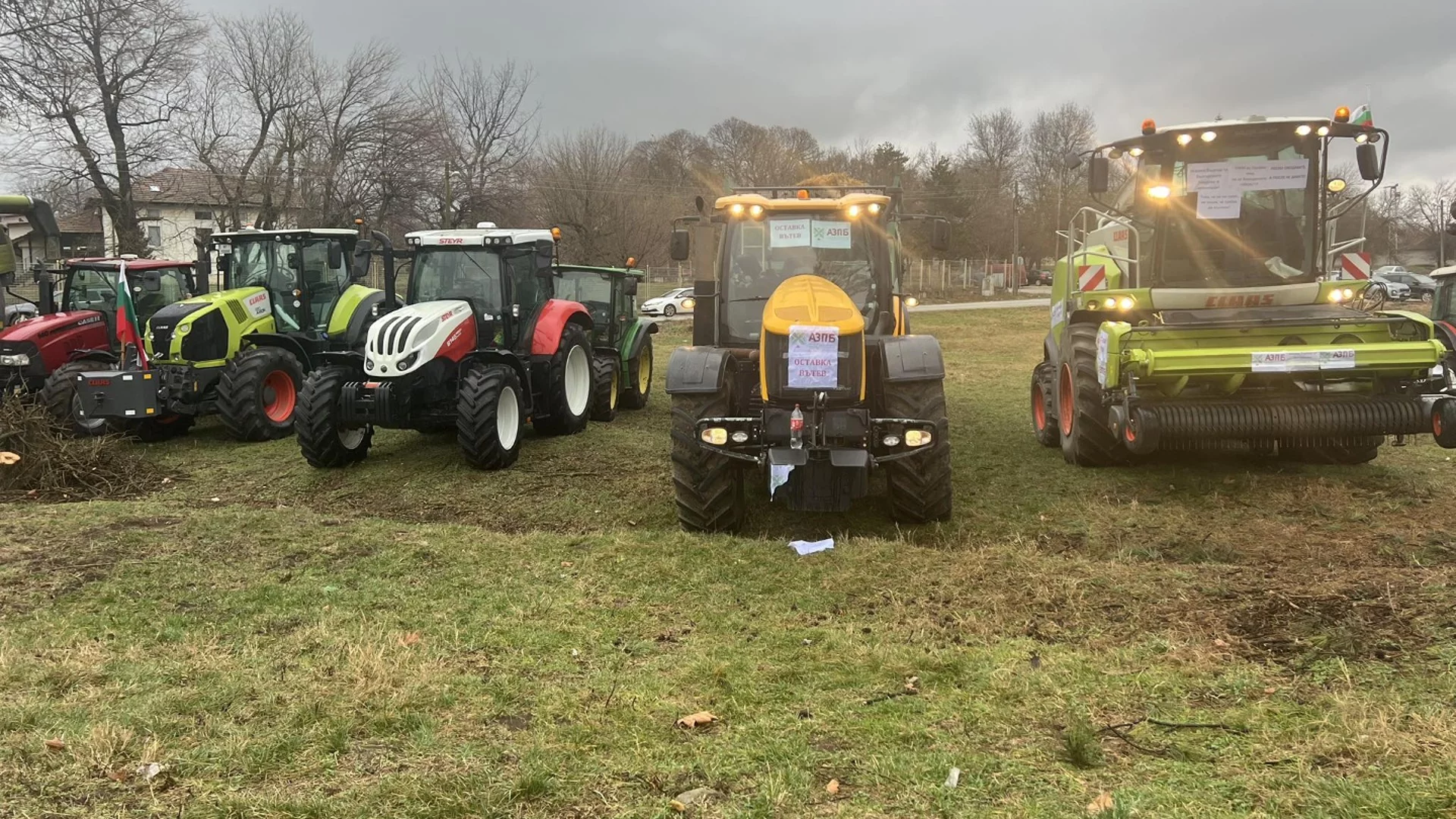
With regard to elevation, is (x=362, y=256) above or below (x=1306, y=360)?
above

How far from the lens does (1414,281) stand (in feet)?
121

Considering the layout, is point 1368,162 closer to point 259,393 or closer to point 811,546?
point 811,546

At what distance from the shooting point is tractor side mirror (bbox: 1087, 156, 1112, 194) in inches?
294

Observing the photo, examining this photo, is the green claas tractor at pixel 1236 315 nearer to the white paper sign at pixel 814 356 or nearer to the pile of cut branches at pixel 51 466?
the white paper sign at pixel 814 356

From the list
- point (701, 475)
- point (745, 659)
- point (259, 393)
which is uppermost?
point (259, 393)

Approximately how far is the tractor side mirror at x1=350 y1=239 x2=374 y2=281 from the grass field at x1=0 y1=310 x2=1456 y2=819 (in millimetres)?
3920

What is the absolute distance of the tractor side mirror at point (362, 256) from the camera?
9.99m

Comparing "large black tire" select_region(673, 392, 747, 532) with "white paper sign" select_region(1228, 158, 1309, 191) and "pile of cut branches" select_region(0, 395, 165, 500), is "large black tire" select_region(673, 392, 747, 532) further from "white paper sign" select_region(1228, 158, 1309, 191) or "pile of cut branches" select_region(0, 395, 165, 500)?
"pile of cut branches" select_region(0, 395, 165, 500)

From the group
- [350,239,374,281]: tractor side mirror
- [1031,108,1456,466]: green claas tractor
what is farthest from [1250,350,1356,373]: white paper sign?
[350,239,374,281]: tractor side mirror

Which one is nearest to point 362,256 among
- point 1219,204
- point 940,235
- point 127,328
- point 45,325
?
point 127,328

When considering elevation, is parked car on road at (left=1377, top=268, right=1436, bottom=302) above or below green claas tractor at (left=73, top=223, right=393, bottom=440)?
above

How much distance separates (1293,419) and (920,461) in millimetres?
2779

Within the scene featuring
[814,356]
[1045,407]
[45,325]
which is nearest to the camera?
[814,356]

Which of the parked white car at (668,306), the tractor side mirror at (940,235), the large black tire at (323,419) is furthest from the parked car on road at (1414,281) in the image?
the large black tire at (323,419)
